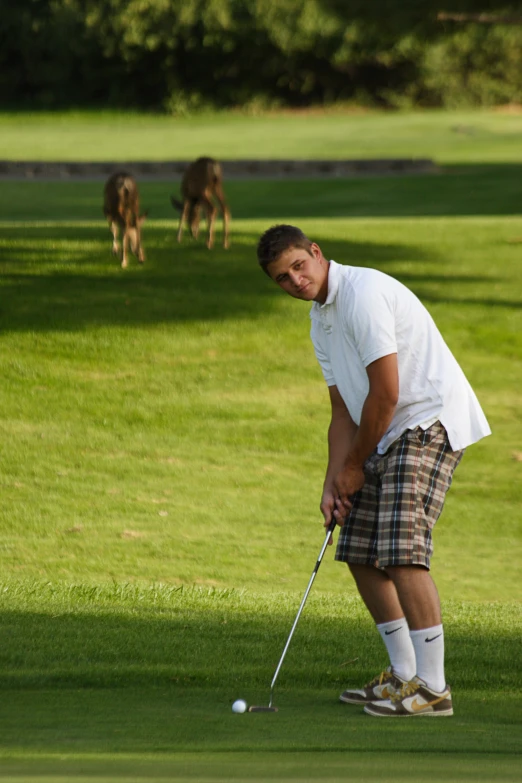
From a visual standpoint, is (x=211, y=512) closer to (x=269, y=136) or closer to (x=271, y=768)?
(x=271, y=768)

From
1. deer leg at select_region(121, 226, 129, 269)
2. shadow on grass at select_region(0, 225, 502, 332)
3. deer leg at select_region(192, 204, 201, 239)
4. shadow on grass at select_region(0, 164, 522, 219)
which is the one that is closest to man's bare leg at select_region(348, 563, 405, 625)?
shadow on grass at select_region(0, 225, 502, 332)

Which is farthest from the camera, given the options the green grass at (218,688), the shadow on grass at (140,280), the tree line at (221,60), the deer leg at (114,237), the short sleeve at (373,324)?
the tree line at (221,60)

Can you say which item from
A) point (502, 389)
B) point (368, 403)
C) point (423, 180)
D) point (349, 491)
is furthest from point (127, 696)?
point (423, 180)

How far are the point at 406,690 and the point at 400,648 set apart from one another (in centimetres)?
22

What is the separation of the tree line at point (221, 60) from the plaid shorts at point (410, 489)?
56.3 metres

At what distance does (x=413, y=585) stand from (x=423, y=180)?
2222 cm

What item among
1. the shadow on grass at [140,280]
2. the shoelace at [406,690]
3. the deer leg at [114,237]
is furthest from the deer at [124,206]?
the shoelace at [406,690]

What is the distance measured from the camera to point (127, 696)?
4855 mm

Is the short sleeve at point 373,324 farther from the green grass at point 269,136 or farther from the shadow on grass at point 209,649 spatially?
the green grass at point 269,136

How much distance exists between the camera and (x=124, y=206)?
1449 cm

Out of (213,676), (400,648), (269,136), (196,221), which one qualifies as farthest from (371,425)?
(269,136)

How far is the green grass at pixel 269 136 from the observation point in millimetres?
36094

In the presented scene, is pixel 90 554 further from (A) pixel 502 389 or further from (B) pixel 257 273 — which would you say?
(B) pixel 257 273

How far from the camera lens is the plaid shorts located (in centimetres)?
441
